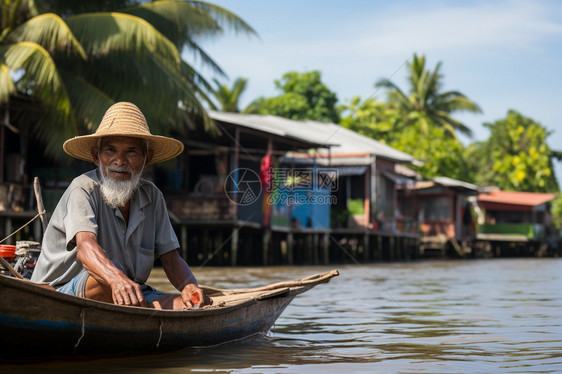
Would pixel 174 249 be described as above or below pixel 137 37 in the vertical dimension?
below

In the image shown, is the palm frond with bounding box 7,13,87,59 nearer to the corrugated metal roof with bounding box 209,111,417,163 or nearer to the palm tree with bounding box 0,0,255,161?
the palm tree with bounding box 0,0,255,161

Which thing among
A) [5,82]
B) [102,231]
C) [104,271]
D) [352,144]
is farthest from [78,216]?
[352,144]

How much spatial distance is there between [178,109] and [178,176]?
115 inches

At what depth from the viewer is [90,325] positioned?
151 inches

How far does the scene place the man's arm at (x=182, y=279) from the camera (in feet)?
14.6

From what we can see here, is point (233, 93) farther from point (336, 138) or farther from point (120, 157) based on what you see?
point (120, 157)

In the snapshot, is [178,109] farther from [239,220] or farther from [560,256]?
[560,256]

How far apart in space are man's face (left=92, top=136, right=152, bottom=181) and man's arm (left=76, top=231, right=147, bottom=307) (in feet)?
1.36

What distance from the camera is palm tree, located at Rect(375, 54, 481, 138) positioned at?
33.0 m

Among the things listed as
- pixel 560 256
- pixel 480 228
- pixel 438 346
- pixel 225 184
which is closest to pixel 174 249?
pixel 438 346

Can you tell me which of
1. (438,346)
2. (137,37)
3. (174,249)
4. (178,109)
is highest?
(137,37)

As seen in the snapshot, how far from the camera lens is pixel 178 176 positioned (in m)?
16.6

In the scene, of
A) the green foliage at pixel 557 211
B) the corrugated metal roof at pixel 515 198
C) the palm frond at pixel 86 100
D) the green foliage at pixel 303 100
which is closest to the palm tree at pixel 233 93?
the green foliage at pixel 303 100

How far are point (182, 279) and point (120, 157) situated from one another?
0.80 metres
